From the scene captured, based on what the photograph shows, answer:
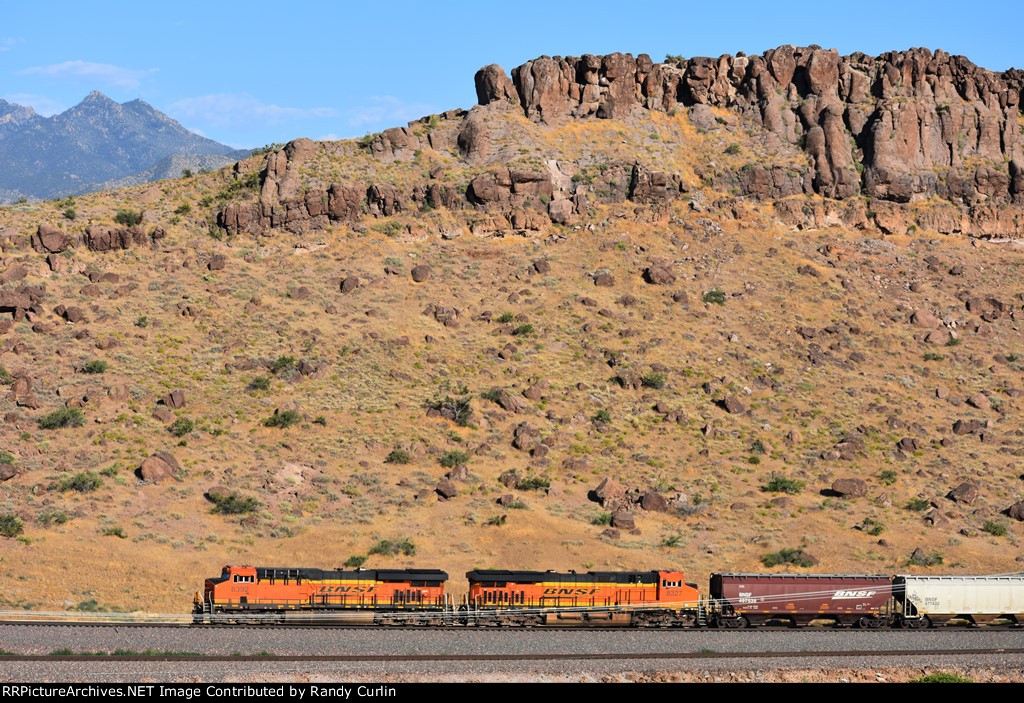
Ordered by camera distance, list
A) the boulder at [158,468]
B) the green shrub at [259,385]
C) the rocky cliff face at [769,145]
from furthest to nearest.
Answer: the rocky cliff face at [769,145], the green shrub at [259,385], the boulder at [158,468]

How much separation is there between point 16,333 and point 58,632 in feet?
130

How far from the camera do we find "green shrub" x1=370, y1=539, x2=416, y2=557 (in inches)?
1960

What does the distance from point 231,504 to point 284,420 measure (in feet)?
29.3

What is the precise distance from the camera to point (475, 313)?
250ft

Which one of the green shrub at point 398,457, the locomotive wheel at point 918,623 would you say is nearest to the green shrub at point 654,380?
the green shrub at point 398,457

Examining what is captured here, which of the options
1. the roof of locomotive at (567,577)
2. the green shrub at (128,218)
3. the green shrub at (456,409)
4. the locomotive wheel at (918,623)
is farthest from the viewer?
the green shrub at (128,218)

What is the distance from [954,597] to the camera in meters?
38.8

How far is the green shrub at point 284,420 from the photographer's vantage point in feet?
199

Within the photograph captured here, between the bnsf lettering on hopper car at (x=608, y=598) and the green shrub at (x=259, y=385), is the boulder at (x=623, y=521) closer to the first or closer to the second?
the bnsf lettering on hopper car at (x=608, y=598)

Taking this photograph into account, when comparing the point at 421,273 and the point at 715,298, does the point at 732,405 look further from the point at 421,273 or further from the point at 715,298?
the point at 421,273

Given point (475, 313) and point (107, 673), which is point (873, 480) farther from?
point (107, 673)

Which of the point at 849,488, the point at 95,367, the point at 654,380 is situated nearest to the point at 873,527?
the point at 849,488

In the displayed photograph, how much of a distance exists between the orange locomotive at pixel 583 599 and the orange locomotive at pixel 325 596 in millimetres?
1687

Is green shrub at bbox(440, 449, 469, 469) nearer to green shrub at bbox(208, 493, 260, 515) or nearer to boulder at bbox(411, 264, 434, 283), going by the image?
green shrub at bbox(208, 493, 260, 515)
